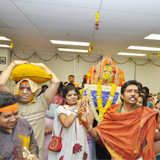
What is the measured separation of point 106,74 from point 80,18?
5.64ft

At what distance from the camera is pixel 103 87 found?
10.3 ft

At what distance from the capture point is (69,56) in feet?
32.6

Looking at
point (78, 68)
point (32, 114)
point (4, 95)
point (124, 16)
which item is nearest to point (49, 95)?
point (32, 114)

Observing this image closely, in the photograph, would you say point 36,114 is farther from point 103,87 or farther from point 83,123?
point 103,87

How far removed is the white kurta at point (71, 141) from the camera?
1779 millimetres

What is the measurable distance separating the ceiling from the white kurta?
2463 mm

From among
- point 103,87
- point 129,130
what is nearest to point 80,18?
point 103,87

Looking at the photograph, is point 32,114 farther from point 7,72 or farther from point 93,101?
point 93,101

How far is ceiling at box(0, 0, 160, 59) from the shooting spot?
3268mm

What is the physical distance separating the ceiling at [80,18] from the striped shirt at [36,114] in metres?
2.37

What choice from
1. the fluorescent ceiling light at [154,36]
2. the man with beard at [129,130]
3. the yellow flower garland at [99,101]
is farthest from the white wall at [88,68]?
the man with beard at [129,130]

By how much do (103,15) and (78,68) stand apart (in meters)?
6.32

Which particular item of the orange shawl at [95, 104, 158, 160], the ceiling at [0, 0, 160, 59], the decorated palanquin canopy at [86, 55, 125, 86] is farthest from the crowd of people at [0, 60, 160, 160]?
the ceiling at [0, 0, 160, 59]

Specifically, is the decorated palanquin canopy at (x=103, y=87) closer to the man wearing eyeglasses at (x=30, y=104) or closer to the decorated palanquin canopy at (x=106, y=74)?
the decorated palanquin canopy at (x=106, y=74)
